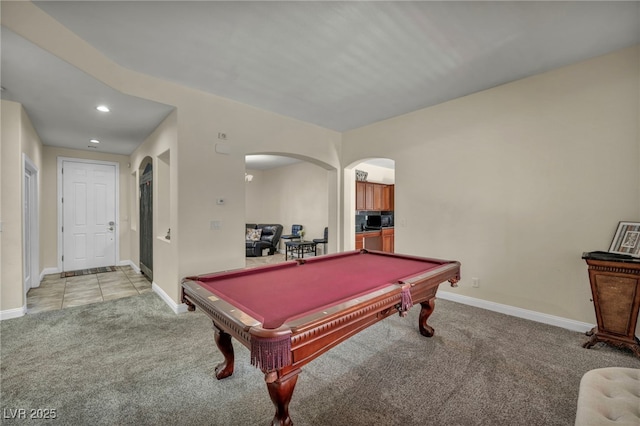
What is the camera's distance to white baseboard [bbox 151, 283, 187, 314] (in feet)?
10.8

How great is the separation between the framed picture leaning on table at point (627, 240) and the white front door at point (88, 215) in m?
8.17

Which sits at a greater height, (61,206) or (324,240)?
(61,206)

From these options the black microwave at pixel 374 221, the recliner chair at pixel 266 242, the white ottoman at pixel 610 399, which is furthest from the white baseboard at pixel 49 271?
the white ottoman at pixel 610 399

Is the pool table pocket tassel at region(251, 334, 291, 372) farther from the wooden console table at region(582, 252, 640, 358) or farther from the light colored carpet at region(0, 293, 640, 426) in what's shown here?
the wooden console table at region(582, 252, 640, 358)

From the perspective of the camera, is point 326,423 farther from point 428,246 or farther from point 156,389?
point 428,246

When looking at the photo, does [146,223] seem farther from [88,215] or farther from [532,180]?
[532,180]

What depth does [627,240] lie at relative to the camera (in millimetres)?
2496

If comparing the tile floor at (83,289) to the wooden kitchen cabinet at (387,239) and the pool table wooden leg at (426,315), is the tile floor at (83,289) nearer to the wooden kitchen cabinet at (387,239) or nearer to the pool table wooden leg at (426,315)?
the pool table wooden leg at (426,315)

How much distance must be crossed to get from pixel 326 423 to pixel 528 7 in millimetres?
3258

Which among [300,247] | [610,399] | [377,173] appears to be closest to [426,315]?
[610,399]

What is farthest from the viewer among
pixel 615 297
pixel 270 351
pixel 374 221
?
pixel 374 221

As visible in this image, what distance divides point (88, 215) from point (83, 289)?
2167 mm

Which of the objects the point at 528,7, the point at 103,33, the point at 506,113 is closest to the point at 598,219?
the point at 506,113

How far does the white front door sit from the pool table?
5431 millimetres
